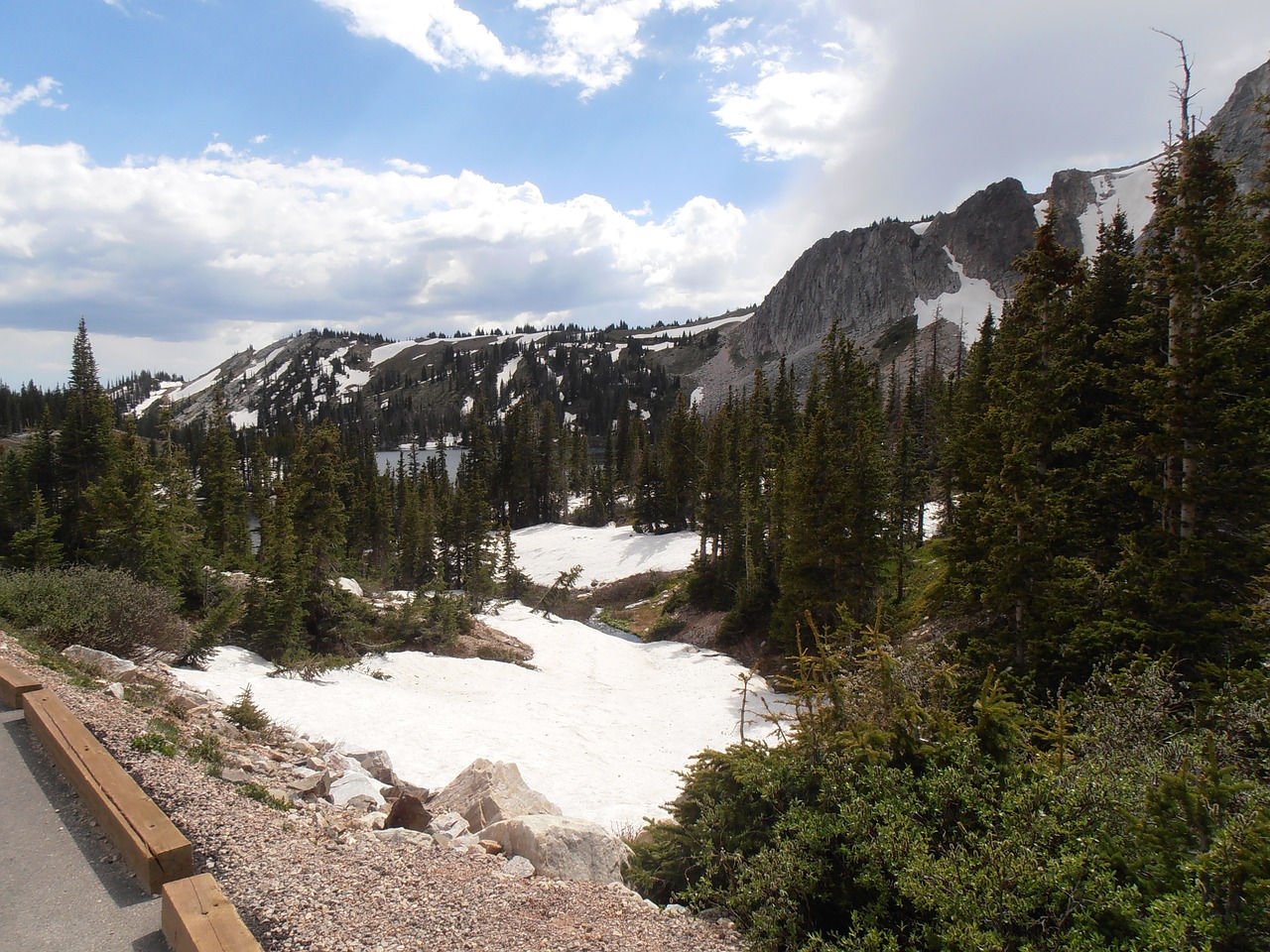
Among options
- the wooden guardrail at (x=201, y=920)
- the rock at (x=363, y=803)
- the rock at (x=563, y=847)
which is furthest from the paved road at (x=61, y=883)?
the rock at (x=563, y=847)

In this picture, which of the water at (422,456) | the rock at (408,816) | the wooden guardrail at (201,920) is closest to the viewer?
the wooden guardrail at (201,920)

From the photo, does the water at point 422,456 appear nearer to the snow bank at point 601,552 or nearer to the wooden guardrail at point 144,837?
the snow bank at point 601,552

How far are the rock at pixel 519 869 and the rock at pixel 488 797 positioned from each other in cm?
188

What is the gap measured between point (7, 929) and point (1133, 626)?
16030 mm

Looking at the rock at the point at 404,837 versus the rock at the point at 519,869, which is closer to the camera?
the rock at the point at 519,869

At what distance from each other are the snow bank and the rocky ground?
4455cm

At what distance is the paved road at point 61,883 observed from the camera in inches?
173

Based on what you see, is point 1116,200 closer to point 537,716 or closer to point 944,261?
point 944,261

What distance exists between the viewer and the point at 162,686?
425 inches

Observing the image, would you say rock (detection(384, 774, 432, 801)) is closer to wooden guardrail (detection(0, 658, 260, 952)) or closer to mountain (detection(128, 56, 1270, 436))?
wooden guardrail (detection(0, 658, 260, 952))

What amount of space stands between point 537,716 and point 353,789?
10.6 m

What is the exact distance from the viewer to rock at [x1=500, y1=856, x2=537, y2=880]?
614 centimetres

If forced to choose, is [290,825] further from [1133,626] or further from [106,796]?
[1133,626]

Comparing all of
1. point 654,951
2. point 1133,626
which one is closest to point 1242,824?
point 654,951
